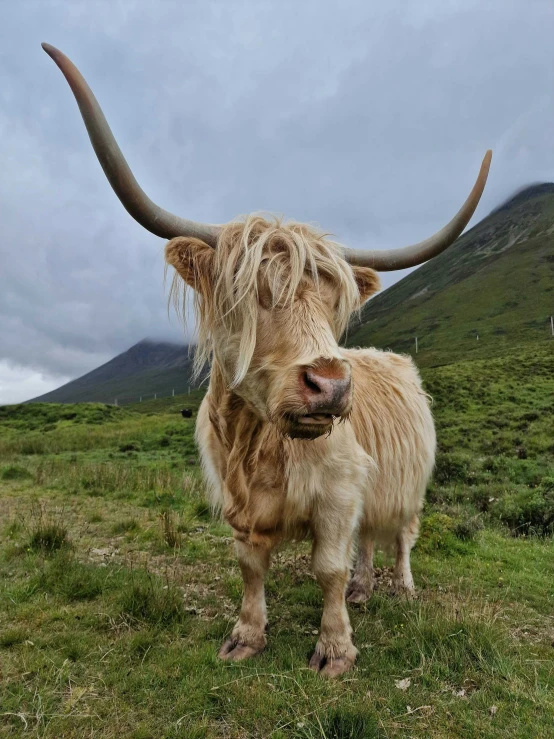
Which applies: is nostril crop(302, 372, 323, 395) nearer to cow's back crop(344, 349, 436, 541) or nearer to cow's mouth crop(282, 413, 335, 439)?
cow's mouth crop(282, 413, 335, 439)

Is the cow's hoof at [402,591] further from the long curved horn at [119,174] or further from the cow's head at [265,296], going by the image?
the long curved horn at [119,174]

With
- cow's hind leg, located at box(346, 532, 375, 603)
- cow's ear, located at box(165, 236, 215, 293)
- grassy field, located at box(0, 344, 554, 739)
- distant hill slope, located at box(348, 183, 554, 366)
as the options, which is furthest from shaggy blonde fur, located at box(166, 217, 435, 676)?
distant hill slope, located at box(348, 183, 554, 366)

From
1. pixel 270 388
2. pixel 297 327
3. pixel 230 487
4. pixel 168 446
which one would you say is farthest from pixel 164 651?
pixel 168 446

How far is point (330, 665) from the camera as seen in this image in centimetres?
307

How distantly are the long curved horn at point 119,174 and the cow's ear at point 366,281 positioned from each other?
1.02 metres

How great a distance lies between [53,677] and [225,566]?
246 cm

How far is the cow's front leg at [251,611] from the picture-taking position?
3.30 m

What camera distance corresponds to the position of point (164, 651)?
10.6ft

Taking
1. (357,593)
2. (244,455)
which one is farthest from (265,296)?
(357,593)

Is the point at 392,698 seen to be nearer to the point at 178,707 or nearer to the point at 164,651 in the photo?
the point at 178,707

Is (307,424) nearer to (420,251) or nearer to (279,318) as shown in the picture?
(279,318)

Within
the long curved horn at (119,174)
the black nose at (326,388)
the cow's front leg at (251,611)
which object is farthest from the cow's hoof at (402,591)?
the long curved horn at (119,174)

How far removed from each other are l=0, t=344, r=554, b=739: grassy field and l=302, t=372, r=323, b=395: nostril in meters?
1.68

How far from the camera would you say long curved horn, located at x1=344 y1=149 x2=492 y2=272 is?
318 cm
